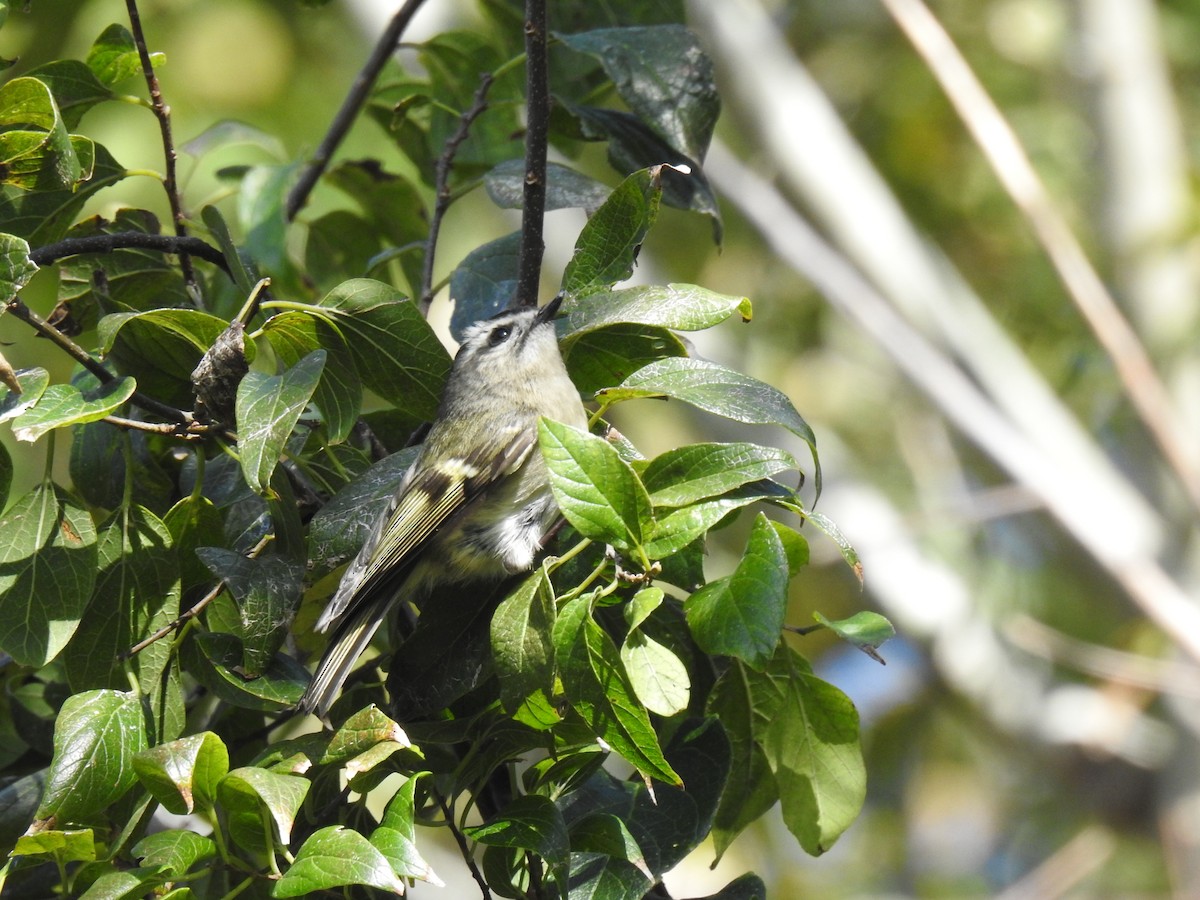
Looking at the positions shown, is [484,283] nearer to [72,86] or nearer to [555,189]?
[555,189]

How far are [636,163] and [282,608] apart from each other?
73cm

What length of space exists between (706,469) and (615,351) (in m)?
0.27

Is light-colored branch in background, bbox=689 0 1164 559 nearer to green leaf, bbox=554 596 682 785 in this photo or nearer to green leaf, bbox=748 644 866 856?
green leaf, bbox=748 644 866 856

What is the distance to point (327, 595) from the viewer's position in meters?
1.33

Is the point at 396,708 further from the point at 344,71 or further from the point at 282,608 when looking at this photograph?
the point at 344,71

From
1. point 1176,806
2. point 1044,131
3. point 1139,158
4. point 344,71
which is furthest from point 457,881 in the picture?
point 1044,131

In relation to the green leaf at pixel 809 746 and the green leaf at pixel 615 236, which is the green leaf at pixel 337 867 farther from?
the green leaf at pixel 615 236

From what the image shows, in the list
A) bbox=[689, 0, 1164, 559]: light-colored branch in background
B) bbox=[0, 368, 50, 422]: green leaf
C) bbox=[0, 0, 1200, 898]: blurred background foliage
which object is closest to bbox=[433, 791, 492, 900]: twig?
bbox=[0, 368, 50, 422]: green leaf

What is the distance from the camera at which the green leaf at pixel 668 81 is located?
141 cm

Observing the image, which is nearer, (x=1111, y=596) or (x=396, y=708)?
(x=396, y=708)

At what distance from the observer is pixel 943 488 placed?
4.51 metres

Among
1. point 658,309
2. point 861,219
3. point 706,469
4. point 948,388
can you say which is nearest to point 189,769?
point 706,469

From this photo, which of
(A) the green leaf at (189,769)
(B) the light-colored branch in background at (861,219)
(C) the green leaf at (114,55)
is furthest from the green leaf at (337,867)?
(B) the light-colored branch in background at (861,219)

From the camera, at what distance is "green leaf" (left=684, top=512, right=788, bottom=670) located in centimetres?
93
